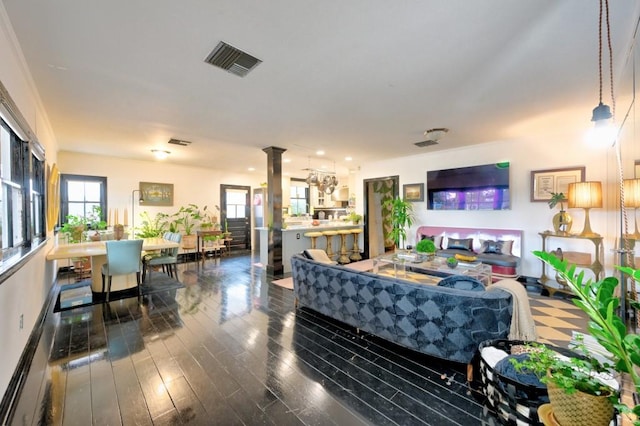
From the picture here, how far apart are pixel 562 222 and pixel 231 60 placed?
200 inches

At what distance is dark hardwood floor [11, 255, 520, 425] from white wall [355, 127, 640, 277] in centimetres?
340

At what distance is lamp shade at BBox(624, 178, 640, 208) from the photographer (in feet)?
5.52

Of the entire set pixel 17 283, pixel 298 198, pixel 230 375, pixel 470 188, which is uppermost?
pixel 298 198

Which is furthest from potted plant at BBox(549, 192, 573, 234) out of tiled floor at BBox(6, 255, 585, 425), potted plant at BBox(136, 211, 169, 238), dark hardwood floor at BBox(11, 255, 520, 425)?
potted plant at BBox(136, 211, 169, 238)

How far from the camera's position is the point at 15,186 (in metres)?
2.42

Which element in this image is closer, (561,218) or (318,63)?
(318,63)

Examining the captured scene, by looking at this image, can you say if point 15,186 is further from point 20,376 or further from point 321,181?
point 321,181

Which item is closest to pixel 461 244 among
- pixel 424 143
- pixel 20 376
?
pixel 424 143

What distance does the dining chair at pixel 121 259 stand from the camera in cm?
373

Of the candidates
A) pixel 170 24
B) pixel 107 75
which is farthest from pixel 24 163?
pixel 170 24

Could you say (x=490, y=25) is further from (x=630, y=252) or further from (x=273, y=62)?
(x=630, y=252)

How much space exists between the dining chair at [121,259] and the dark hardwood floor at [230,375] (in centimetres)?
60

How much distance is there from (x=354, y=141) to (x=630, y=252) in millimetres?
3787

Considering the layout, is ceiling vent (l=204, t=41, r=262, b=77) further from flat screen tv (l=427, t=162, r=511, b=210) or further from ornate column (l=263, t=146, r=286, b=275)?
flat screen tv (l=427, t=162, r=511, b=210)
